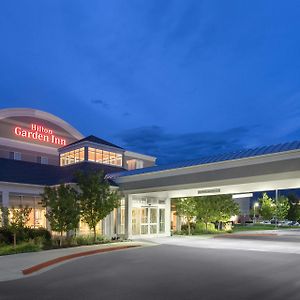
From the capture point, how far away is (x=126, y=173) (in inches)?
1204

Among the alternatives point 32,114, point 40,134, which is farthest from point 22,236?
point 32,114

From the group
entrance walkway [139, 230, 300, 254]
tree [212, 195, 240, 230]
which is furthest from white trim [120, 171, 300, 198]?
tree [212, 195, 240, 230]

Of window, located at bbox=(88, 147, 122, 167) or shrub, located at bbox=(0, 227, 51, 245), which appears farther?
window, located at bbox=(88, 147, 122, 167)

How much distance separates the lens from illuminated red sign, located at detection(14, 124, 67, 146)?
132 feet

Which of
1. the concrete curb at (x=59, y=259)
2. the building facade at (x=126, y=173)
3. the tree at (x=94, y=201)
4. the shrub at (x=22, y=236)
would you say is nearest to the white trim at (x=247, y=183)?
the building facade at (x=126, y=173)

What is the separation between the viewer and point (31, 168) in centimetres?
3106

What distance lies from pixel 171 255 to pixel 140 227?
40.9 feet

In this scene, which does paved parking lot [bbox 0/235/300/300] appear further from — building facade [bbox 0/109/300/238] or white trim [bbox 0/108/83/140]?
white trim [bbox 0/108/83/140]

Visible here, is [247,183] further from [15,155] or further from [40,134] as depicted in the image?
[40,134]

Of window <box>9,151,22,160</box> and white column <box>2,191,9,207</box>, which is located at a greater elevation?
window <box>9,151,22,160</box>

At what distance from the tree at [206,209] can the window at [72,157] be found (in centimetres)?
1211

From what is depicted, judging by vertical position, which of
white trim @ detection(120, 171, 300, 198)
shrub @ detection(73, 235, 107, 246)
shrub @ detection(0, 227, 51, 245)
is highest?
white trim @ detection(120, 171, 300, 198)

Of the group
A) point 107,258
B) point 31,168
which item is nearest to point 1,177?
point 31,168

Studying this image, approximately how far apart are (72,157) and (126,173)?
7.77 meters
